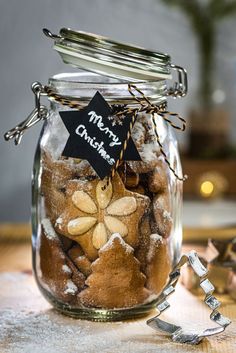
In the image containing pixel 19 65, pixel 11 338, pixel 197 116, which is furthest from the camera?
pixel 19 65

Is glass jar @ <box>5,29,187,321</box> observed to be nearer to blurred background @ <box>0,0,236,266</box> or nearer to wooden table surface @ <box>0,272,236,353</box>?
wooden table surface @ <box>0,272,236,353</box>

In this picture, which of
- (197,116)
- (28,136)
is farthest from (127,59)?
(28,136)

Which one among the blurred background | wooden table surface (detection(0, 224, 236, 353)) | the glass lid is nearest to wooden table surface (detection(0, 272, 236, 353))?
wooden table surface (detection(0, 224, 236, 353))

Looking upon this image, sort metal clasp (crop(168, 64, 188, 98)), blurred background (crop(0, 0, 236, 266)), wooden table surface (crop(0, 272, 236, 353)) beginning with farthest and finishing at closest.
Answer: blurred background (crop(0, 0, 236, 266)) → metal clasp (crop(168, 64, 188, 98)) → wooden table surface (crop(0, 272, 236, 353))

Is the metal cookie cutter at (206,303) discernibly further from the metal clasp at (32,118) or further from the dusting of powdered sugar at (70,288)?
the metal clasp at (32,118)

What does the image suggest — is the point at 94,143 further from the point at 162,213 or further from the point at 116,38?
the point at 116,38

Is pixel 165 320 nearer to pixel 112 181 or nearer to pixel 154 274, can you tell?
pixel 154 274
